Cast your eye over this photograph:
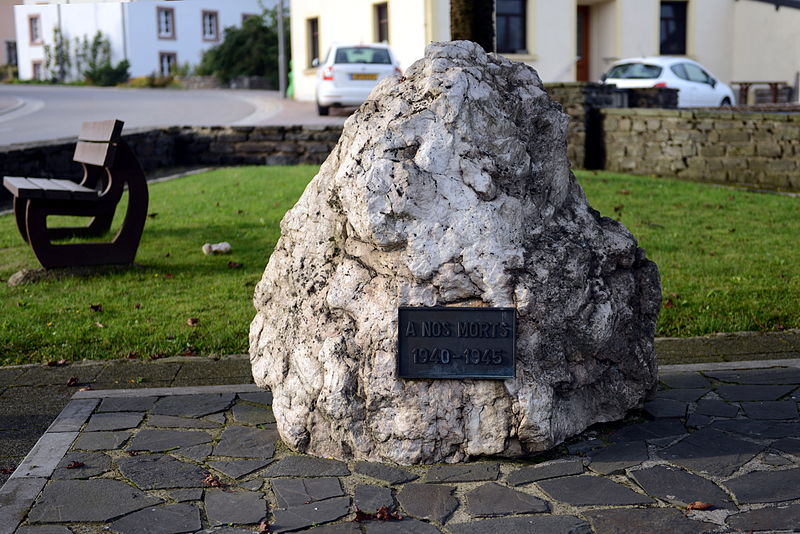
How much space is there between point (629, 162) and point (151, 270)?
964 centimetres

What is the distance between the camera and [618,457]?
419 cm

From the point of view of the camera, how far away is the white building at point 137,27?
52.8 meters

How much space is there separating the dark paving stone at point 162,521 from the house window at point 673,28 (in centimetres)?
3019

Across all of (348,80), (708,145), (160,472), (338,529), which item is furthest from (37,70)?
(338,529)

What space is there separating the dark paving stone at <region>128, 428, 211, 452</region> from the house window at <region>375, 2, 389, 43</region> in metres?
27.5

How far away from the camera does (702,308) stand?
6.95 meters

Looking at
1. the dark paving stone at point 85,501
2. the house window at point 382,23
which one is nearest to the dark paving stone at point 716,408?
the dark paving stone at point 85,501

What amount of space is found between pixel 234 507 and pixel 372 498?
0.52m

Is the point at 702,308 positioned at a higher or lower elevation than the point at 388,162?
lower

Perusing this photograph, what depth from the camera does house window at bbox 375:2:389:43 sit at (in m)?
31.1

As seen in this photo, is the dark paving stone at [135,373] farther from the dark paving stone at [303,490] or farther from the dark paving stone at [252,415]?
the dark paving stone at [303,490]

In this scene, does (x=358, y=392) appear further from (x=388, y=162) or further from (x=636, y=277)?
(x=636, y=277)

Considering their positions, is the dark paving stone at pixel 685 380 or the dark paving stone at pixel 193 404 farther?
the dark paving stone at pixel 685 380

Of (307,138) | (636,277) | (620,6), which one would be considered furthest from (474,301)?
(620,6)
